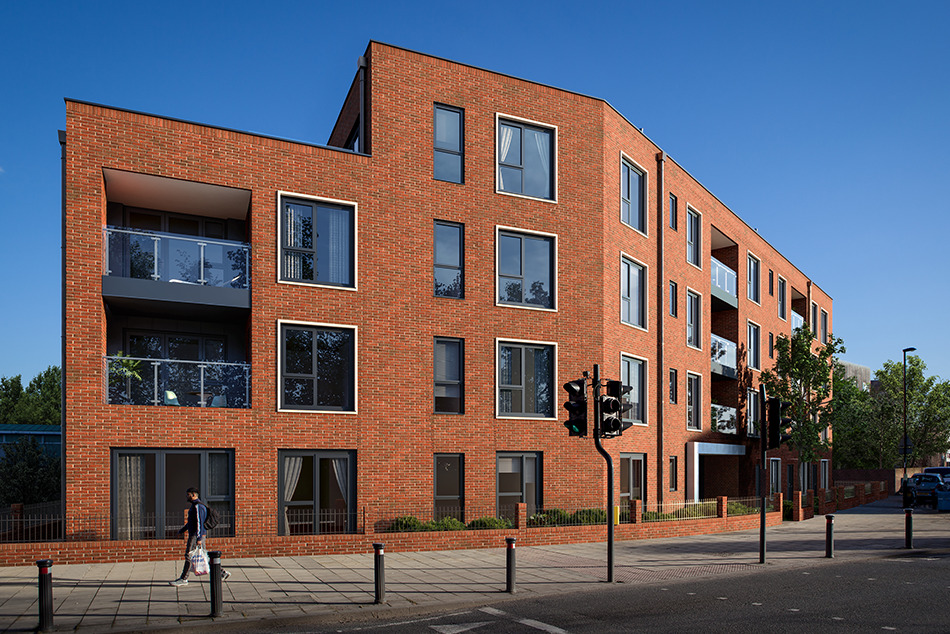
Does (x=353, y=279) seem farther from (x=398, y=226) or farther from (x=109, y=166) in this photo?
(x=109, y=166)

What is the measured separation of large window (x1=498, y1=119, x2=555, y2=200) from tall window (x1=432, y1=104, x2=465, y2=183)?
46.3 inches

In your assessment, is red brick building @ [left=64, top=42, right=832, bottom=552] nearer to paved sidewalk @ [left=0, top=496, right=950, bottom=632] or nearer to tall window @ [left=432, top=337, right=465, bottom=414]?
tall window @ [left=432, top=337, right=465, bottom=414]

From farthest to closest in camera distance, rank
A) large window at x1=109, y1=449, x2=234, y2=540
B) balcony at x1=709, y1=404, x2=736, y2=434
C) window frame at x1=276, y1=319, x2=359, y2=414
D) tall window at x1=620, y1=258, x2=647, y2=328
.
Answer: balcony at x1=709, y1=404, x2=736, y2=434 → tall window at x1=620, y1=258, x2=647, y2=328 → window frame at x1=276, y1=319, x2=359, y2=414 → large window at x1=109, y1=449, x2=234, y2=540

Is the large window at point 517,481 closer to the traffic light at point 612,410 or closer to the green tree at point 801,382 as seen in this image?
the traffic light at point 612,410

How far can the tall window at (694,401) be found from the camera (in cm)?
2884

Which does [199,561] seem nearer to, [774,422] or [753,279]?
[774,422]

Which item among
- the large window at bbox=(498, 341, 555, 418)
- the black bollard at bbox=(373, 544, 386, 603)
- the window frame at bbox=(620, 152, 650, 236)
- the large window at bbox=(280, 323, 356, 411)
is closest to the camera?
the black bollard at bbox=(373, 544, 386, 603)

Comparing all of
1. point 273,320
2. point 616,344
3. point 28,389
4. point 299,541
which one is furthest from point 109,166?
point 28,389

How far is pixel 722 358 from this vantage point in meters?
31.8

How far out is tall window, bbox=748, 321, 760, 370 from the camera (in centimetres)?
3575

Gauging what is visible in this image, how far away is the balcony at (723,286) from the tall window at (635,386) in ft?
24.2

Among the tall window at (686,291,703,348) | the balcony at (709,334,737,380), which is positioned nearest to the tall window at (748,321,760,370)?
the balcony at (709,334,737,380)

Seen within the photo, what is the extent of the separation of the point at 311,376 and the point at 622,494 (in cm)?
1031

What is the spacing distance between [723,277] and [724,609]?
919 inches
